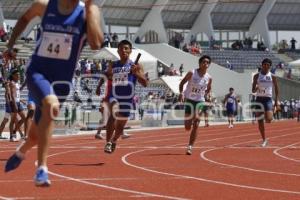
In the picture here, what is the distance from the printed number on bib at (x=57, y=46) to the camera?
→ 7449mm

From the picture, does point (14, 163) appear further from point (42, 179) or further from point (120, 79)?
point (120, 79)

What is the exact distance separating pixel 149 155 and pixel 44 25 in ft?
25.4

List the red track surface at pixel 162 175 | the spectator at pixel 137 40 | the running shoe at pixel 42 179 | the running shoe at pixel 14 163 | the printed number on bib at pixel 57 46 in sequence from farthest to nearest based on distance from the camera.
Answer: the spectator at pixel 137 40
the red track surface at pixel 162 175
the running shoe at pixel 14 163
the printed number on bib at pixel 57 46
the running shoe at pixel 42 179

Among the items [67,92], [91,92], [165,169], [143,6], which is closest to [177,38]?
[143,6]

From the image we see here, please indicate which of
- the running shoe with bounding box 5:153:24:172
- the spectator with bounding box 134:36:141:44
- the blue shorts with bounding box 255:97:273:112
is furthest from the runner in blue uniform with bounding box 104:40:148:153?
the spectator with bounding box 134:36:141:44

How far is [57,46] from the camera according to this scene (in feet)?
24.4

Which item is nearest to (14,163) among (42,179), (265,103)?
(42,179)

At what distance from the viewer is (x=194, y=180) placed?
10156 millimetres

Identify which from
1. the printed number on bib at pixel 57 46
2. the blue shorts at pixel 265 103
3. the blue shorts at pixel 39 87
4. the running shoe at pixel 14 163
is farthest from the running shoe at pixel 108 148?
the printed number on bib at pixel 57 46

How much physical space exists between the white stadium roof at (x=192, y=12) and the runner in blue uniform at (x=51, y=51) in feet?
155

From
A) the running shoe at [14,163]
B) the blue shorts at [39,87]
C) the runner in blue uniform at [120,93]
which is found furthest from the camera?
the runner in blue uniform at [120,93]

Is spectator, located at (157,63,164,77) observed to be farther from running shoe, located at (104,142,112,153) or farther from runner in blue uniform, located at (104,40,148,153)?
running shoe, located at (104,142,112,153)

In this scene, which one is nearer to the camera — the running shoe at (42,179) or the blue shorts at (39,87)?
the running shoe at (42,179)

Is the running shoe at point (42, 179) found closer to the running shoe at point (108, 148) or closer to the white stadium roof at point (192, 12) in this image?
the running shoe at point (108, 148)
